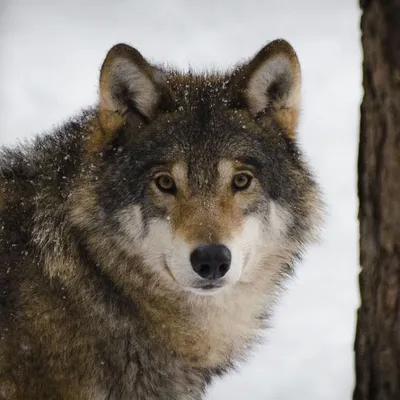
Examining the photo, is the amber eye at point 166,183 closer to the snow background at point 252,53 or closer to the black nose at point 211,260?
the black nose at point 211,260

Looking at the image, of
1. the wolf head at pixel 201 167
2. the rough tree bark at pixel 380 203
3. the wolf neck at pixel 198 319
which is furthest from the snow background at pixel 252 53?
the rough tree bark at pixel 380 203

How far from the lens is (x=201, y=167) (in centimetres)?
457

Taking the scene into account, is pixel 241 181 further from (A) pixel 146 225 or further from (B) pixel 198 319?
(B) pixel 198 319

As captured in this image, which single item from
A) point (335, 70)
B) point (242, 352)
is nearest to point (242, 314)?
point (242, 352)

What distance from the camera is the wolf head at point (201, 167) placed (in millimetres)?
4492

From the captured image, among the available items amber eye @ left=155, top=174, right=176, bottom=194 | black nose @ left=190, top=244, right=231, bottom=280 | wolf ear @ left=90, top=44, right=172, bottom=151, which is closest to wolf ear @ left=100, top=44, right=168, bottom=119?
wolf ear @ left=90, top=44, right=172, bottom=151

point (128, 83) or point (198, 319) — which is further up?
point (128, 83)

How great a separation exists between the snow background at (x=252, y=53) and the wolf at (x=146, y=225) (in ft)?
7.25

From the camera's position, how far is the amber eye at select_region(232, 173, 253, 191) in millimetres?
4633

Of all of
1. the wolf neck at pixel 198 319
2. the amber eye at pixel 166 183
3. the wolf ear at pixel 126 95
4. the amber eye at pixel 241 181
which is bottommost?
the wolf neck at pixel 198 319

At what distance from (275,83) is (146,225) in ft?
3.61

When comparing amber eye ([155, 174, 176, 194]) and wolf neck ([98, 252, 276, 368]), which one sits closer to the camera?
amber eye ([155, 174, 176, 194])

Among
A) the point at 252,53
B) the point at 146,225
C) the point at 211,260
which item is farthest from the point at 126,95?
the point at 252,53

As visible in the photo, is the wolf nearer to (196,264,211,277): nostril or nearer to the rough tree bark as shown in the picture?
(196,264,211,277): nostril
